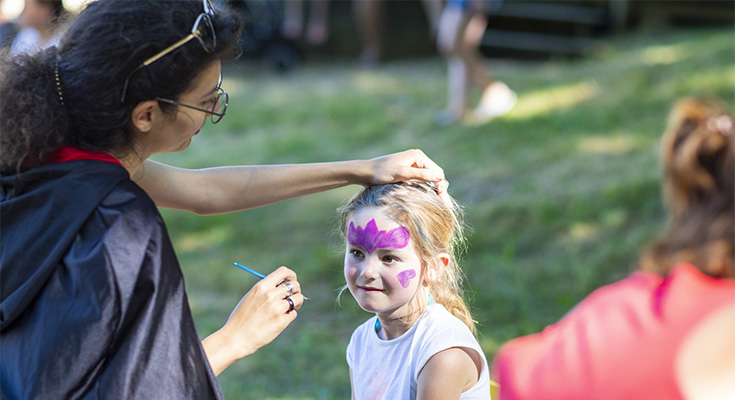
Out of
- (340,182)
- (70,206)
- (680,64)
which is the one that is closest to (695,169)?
(340,182)

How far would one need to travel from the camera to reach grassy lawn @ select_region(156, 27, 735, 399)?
407 cm

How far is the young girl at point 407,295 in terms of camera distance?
6.19 ft

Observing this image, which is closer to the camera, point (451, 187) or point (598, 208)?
point (598, 208)

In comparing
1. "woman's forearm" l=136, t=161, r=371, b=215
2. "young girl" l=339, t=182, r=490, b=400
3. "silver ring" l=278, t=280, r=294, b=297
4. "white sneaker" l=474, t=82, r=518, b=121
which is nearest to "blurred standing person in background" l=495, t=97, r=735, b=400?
"young girl" l=339, t=182, r=490, b=400

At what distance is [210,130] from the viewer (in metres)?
7.36

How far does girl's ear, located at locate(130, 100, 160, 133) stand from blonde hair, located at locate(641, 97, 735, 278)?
3.87 ft

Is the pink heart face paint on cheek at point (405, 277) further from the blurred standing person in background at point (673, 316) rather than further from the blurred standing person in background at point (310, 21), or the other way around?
the blurred standing person in background at point (310, 21)

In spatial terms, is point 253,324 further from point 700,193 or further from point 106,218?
point 700,193

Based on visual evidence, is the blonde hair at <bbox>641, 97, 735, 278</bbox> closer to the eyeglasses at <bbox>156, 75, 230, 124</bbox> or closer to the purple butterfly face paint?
the purple butterfly face paint

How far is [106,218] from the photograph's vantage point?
1655mm

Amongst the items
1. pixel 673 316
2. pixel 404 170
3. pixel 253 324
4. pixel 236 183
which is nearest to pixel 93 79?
pixel 236 183

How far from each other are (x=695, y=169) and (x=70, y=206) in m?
1.34

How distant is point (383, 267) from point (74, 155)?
83 cm

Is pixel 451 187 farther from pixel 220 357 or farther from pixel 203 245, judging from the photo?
pixel 220 357
